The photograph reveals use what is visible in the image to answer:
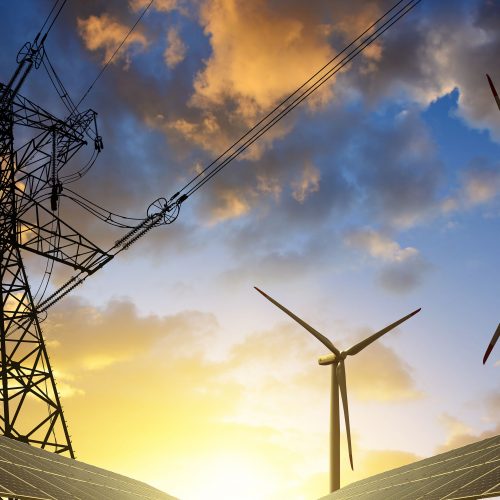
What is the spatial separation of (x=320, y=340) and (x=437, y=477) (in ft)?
81.5

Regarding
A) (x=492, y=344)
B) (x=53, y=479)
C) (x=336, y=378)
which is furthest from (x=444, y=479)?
(x=336, y=378)

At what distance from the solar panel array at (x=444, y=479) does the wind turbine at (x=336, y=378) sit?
9.80 meters

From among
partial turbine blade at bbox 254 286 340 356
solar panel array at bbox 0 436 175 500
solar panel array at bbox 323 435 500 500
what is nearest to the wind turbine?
partial turbine blade at bbox 254 286 340 356

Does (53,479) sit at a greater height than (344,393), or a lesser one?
lesser

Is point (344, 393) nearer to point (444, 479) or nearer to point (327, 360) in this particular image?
point (327, 360)

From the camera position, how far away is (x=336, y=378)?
45.7m

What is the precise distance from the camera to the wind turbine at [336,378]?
136 ft

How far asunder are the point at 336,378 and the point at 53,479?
28.3 metres

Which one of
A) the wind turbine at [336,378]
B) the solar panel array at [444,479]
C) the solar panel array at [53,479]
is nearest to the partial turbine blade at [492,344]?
the solar panel array at [444,479]

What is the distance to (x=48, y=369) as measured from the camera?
35.8 metres

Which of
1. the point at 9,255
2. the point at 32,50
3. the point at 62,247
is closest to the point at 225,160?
the point at 62,247

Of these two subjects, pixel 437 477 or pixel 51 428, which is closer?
pixel 437 477

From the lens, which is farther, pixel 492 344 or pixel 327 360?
pixel 327 360

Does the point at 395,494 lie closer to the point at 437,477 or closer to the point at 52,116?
the point at 437,477
